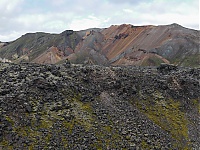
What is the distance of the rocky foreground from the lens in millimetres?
26109

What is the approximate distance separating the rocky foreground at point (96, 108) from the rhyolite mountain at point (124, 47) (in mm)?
74189

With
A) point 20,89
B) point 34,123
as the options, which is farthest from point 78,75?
point 34,123

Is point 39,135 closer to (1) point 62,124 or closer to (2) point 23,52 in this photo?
(1) point 62,124

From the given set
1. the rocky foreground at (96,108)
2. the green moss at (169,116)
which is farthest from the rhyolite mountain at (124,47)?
the green moss at (169,116)

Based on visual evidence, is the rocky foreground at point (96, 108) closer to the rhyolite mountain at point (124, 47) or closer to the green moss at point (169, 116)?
the green moss at point (169, 116)

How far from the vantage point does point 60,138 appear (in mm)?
25766

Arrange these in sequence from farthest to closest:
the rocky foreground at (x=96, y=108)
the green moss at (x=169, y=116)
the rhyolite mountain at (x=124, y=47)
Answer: the rhyolite mountain at (x=124, y=47), the green moss at (x=169, y=116), the rocky foreground at (x=96, y=108)

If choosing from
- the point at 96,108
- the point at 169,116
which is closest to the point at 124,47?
the point at 169,116

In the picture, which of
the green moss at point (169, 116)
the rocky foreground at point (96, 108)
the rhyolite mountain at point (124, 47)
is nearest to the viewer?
the rocky foreground at point (96, 108)

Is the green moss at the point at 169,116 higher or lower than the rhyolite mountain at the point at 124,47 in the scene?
lower

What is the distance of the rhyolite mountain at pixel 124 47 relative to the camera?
120000mm

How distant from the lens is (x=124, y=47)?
13612cm

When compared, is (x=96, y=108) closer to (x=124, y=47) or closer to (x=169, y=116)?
(x=169, y=116)

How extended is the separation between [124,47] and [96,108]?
107 meters
